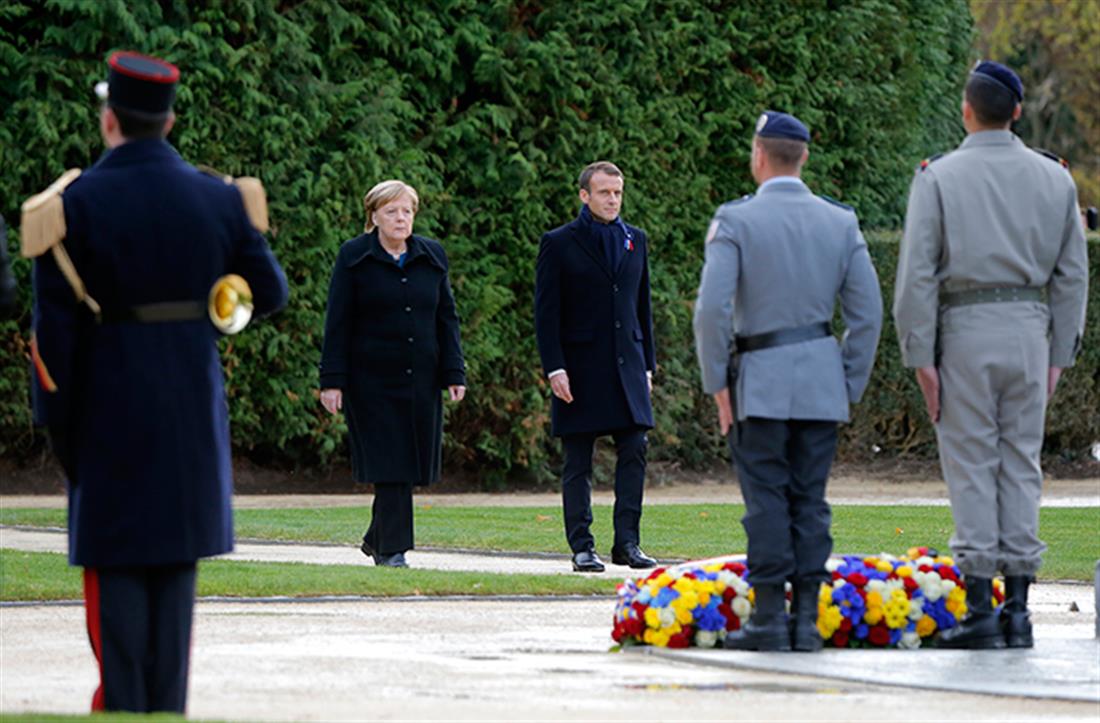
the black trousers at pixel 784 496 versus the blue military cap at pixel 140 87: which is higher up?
the blue military cap at pixel 140 87

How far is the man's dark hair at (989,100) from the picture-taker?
8.47 meters

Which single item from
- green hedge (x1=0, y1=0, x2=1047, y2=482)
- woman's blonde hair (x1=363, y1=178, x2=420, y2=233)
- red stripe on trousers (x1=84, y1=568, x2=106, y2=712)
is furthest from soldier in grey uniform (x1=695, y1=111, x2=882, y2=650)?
green hedge (x1=0, y1=0, x2=1047, y2=482)

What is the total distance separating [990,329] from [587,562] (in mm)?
3851

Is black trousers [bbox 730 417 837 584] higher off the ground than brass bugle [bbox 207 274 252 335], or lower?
lower

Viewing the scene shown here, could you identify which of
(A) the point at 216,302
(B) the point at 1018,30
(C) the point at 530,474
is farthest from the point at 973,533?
(B) the point at 1018,30

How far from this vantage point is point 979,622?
837 centimetres

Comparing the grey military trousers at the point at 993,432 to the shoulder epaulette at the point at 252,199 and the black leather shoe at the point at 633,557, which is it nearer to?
the shoulder epaulette at the point at 252,199

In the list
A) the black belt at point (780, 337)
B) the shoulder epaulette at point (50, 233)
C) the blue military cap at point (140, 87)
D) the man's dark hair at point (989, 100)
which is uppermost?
the man's dark hair at point (989, 100)

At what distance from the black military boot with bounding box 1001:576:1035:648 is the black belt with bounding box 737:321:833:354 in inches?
42.3

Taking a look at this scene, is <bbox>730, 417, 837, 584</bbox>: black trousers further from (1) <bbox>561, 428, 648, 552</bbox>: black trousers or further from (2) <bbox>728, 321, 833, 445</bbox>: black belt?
(1) <bbox>561, 428, 648, 552</bbox>: black trousers

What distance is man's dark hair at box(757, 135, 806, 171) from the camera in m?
8.46

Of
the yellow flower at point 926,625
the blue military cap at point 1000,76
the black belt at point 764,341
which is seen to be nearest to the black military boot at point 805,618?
the yellow flower at point 926,625

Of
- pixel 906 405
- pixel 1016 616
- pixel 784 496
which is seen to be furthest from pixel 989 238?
pixel 906 405

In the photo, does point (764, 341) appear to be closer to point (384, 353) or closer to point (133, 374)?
point (133, 374)
